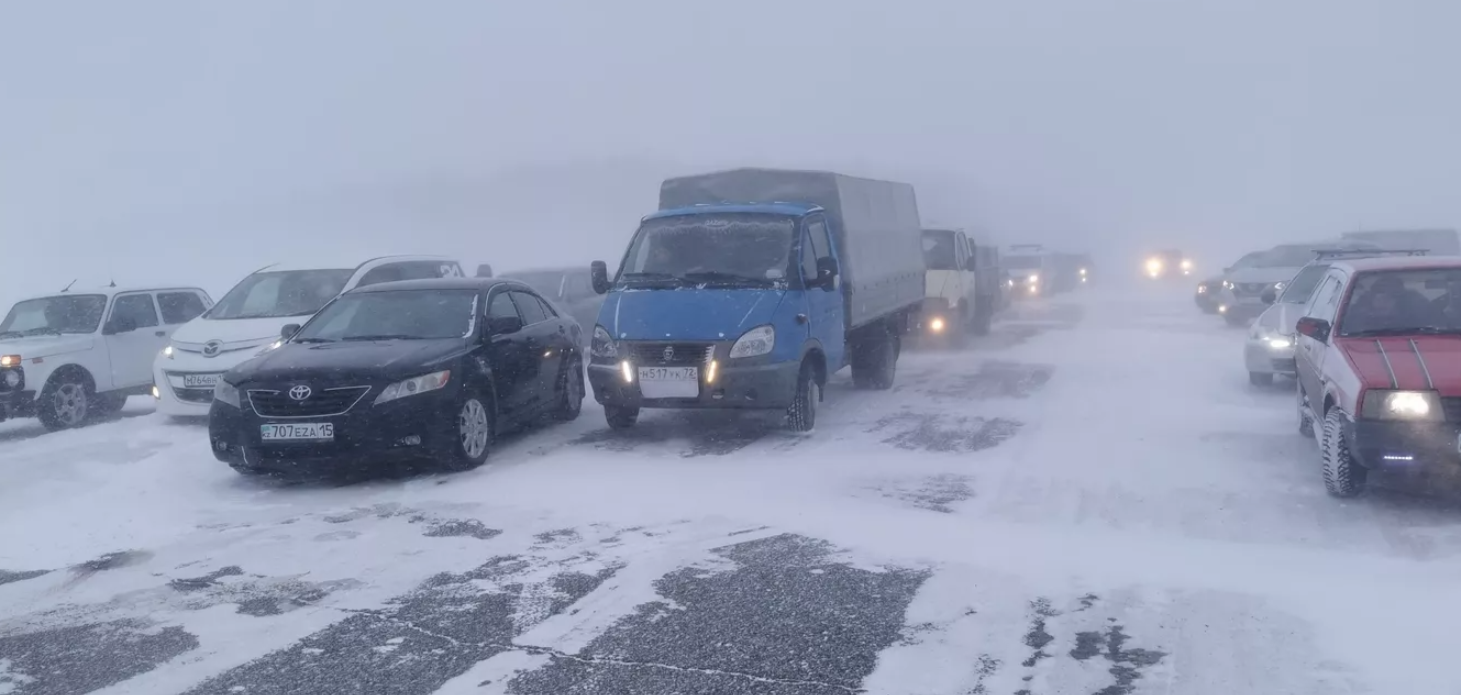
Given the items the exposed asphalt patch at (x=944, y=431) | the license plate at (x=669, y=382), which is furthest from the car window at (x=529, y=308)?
the exposed asphalt patch at (x=944, y=431)

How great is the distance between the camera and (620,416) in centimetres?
1023

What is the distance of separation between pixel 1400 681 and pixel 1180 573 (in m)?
1.52

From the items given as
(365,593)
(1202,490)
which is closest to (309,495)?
(365,593)

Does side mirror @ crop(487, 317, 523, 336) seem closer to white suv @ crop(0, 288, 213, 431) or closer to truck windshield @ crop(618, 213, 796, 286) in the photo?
truck windshield @ crop(618, 213, 796, 286)

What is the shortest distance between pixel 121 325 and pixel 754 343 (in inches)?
316

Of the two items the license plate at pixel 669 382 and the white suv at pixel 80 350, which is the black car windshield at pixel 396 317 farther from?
the white suv at pixel 80 350

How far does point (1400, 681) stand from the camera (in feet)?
13.6

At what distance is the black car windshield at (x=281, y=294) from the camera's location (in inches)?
476

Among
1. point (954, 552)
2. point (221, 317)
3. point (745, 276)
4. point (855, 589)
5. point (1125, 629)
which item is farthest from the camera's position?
point (221, 317)

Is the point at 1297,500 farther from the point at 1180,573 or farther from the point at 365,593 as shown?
the point at 365,593

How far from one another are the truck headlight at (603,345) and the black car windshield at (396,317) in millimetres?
1111

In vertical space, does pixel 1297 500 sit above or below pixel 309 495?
below

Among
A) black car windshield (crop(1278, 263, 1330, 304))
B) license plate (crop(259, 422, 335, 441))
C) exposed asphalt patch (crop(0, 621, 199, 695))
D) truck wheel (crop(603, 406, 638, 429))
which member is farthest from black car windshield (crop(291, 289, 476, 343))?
black car windshield (crop(1278, 263, 1330, 304))

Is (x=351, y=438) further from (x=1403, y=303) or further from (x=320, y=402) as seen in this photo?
(x=1403, y=303)
